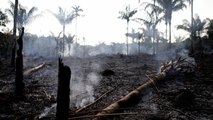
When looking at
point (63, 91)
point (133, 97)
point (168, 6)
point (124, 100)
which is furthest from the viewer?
point (168, 6)

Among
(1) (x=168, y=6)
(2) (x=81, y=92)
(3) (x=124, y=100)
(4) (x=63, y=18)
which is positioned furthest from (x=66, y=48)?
(3) (x=124, y=100)

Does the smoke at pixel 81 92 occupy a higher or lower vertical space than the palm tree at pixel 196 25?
lower

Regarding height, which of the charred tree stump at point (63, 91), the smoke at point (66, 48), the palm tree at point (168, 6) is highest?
the palm tree at point (168, 6)

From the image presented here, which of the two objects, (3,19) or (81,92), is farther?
(3,19)

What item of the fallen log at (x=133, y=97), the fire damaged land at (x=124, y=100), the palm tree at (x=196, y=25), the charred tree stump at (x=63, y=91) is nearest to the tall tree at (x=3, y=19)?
the fire damaged land at (x=124, y=100)

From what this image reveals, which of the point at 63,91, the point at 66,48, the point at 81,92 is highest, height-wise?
the point at 66,48

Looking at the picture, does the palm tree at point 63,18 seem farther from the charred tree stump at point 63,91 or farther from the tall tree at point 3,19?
the charred tree stump at point 63,91

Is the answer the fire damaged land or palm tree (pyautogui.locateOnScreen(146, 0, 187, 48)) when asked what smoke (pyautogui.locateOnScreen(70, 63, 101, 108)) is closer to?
the fire damaged land

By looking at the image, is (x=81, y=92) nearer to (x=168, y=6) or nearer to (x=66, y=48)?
(x=168, y=6)

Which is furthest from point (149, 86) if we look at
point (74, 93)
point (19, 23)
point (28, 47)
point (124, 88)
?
point (28, 47)

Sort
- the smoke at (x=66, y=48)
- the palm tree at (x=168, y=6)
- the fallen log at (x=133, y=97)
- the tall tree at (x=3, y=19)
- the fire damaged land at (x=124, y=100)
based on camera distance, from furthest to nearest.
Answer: the smoke at (x=66, y=48)
the palm tree at (x=168, y=6)
the tall tree at (x=3, y=19)
the fire damaged land at (x=124, y=100)
the fallen log at (x=133, y=97)

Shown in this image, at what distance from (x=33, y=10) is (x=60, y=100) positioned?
31689mm

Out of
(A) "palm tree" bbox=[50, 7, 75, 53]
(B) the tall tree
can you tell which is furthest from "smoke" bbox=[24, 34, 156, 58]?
(B) the tall tree

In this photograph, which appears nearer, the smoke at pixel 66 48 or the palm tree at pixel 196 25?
the palm tree at pixel 196 25
